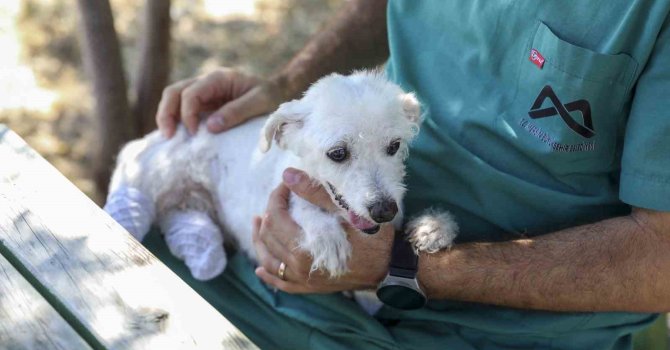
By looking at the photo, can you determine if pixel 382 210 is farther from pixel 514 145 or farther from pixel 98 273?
pixel 98 273

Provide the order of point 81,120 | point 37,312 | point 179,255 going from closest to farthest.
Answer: point 37,312 < point 179,255 < point 81,120

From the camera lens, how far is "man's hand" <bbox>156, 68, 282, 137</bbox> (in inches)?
106

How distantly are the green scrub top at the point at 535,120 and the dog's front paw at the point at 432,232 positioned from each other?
0.32 feet

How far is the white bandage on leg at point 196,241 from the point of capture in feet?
7.94

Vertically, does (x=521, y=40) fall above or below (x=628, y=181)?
above

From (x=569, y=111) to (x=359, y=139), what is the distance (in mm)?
588

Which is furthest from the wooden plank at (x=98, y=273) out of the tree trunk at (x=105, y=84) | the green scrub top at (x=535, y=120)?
the tree trunk at (x=105, y=84)

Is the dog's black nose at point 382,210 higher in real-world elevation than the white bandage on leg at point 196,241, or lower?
higher

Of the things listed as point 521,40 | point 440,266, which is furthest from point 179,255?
point 521,40

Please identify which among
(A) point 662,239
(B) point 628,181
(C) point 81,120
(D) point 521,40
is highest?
(D) point 521,40

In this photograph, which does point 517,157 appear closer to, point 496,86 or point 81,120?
point 496,86

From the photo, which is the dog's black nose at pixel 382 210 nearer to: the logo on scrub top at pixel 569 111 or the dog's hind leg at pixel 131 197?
the logo on scrub top at pixel 569 111

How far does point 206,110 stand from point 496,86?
1.18 meters

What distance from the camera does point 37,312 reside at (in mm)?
1440
